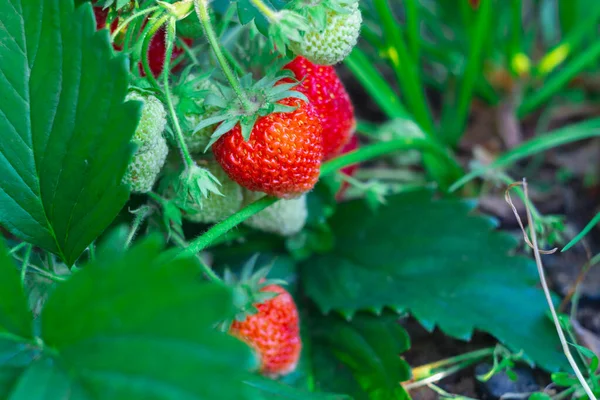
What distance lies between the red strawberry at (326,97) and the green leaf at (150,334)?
0.39 meters

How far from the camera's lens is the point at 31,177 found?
0.77 m

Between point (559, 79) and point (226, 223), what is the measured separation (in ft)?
2.95

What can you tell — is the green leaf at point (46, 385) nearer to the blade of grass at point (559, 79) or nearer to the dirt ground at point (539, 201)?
the dirt ground at point (539, 201)

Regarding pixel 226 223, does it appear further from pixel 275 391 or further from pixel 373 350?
pixel 373 350

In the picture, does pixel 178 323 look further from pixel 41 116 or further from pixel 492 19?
pixel 492 19

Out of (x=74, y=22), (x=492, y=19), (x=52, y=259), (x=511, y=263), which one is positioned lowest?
(x=511, y=263)

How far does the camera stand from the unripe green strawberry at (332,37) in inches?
29.6

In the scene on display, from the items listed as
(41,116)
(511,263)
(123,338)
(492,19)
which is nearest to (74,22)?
(41,116)

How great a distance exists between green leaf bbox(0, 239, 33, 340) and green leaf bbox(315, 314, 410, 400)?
516mm

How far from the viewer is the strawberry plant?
1.80 ft

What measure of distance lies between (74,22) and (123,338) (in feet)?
1.27

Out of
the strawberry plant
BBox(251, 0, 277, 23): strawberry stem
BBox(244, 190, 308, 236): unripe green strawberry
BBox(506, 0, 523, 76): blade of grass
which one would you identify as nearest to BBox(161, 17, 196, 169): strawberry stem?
the strawberry plant

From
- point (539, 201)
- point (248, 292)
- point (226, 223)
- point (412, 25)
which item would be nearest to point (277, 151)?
point (226, 223)

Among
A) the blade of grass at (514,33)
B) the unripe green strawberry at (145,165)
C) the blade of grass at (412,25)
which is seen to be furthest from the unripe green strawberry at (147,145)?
the blade of grass at (514,33)
